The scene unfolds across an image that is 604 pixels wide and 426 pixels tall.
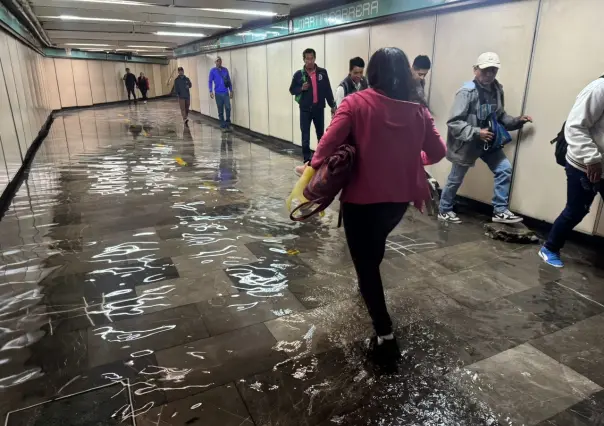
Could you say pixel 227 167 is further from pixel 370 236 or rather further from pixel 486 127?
pixel 370 236

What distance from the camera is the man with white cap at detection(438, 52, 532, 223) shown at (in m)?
4.09

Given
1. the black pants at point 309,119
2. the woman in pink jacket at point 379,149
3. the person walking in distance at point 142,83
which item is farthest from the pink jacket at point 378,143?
the person walking in distance at point 142,83

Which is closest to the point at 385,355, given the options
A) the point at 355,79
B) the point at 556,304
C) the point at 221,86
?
the point at 556,304

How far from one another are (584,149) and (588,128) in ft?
0.57

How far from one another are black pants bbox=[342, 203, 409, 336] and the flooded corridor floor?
360mm

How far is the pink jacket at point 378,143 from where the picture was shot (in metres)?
2.02

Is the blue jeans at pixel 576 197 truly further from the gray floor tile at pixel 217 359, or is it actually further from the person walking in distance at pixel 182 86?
the person walking in distance at pixel 182 86

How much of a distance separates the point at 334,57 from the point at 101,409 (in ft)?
22.2

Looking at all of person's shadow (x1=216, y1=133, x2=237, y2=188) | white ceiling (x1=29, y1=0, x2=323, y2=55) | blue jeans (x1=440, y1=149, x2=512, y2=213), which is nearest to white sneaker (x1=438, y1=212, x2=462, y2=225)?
blue jeans (x1=440, y1=149, x2=512, y2=213)

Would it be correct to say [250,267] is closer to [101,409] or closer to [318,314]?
[318,314]

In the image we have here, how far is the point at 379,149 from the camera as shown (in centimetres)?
205

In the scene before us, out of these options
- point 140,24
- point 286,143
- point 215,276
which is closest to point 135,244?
point 215,276

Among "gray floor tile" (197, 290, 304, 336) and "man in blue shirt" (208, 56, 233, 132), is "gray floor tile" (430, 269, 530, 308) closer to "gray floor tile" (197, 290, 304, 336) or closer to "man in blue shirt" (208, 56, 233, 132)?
"gray floor tile" (197, 290, 304, 336)

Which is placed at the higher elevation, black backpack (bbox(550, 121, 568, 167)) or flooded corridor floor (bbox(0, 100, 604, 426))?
black backpack (bbox(550, 121, 568, 167))
